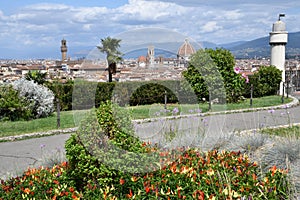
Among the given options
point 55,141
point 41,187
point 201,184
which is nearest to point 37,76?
point 55,141

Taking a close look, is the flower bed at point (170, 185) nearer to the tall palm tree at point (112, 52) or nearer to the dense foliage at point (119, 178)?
the dense foliage at point (119, 178)

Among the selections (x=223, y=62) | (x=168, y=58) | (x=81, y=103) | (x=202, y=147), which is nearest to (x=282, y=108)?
(x=223, y=62)

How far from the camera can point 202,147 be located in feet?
19.0

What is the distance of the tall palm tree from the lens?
12.7 feet

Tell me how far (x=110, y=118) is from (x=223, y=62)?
8953 mm

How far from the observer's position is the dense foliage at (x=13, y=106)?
10773mm

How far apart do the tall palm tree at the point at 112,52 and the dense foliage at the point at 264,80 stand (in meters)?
12.7

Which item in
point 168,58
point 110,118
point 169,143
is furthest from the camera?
point 169,143

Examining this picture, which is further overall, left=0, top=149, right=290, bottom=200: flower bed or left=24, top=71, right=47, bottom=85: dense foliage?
left=24, top=71, right=47, bottom=85: dense foliage

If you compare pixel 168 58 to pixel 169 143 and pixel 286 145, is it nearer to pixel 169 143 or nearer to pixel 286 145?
pixel 169 143

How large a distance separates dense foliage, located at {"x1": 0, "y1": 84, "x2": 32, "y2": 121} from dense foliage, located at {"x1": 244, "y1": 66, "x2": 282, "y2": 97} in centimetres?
963

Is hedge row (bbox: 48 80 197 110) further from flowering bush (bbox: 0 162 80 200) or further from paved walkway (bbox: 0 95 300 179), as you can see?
flowering bush (bbox: 0 162 80 200)

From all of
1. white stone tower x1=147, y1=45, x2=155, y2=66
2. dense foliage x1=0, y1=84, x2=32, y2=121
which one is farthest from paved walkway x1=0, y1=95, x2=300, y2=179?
dense foliage x1=0, y1=84, x2=32, y2=121

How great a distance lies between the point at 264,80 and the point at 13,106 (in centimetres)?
1093
